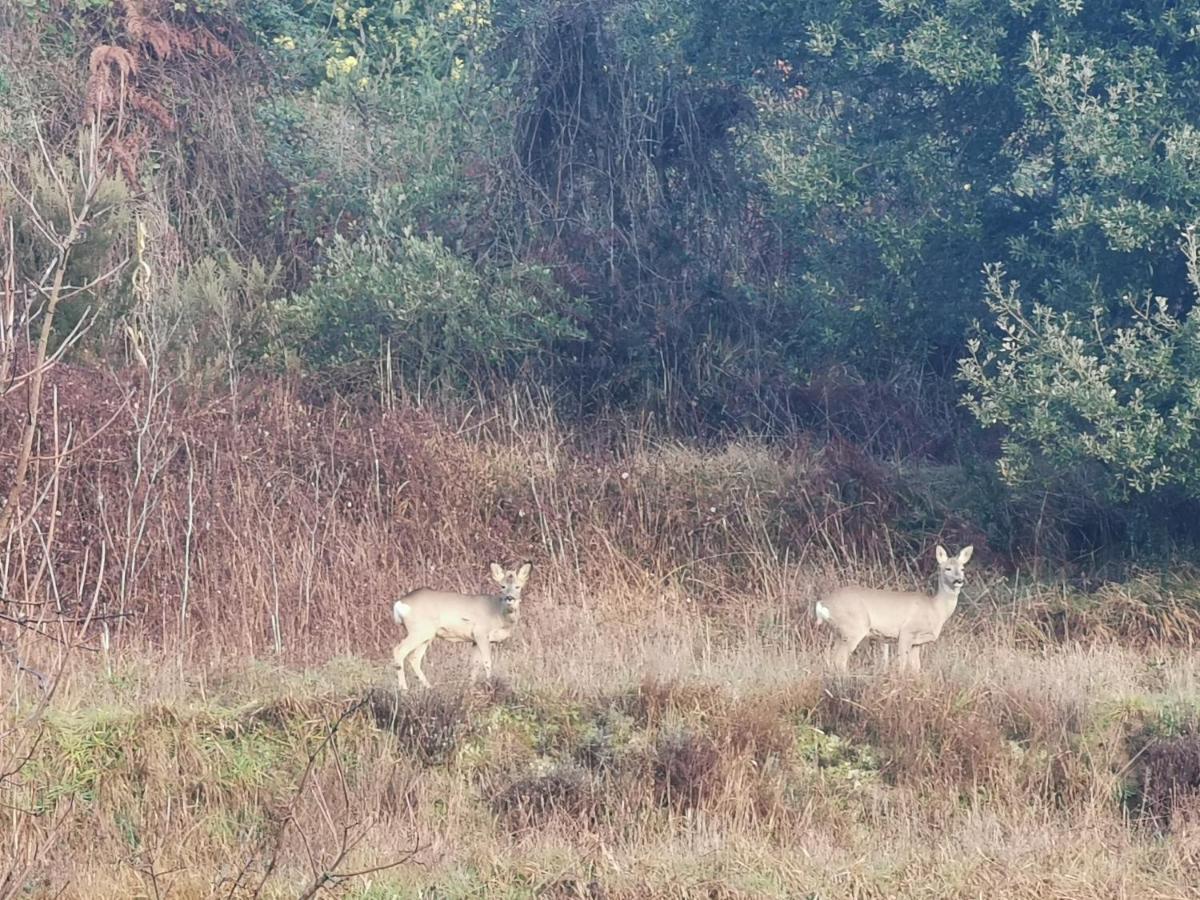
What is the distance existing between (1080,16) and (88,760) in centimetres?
1009

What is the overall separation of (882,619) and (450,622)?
2.86 meters

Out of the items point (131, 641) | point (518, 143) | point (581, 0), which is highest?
point (581, 0)

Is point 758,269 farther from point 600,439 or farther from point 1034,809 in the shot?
point 1034,809

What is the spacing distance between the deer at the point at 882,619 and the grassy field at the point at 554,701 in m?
0.24

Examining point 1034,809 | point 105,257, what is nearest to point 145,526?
point 105,257

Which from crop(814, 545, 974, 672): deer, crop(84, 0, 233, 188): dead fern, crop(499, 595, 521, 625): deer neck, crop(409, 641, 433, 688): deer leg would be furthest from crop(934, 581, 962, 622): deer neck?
crop(84, 0, 233, 188): dead fern

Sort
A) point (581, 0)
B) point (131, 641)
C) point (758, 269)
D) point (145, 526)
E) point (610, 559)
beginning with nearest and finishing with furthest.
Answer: point (131, 641) → point (145, 526) → point (610, 559) → point (758, 269) → point (581, 0)

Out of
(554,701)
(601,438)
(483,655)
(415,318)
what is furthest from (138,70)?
(554,701)

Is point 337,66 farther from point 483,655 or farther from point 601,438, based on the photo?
point 483,655

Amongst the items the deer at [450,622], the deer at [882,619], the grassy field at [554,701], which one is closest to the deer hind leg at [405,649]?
the deer at [450,622]

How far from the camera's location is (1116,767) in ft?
32.1

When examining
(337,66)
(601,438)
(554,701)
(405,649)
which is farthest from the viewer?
(337,66)

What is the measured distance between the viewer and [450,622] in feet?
35.9

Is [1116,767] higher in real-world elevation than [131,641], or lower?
higher
